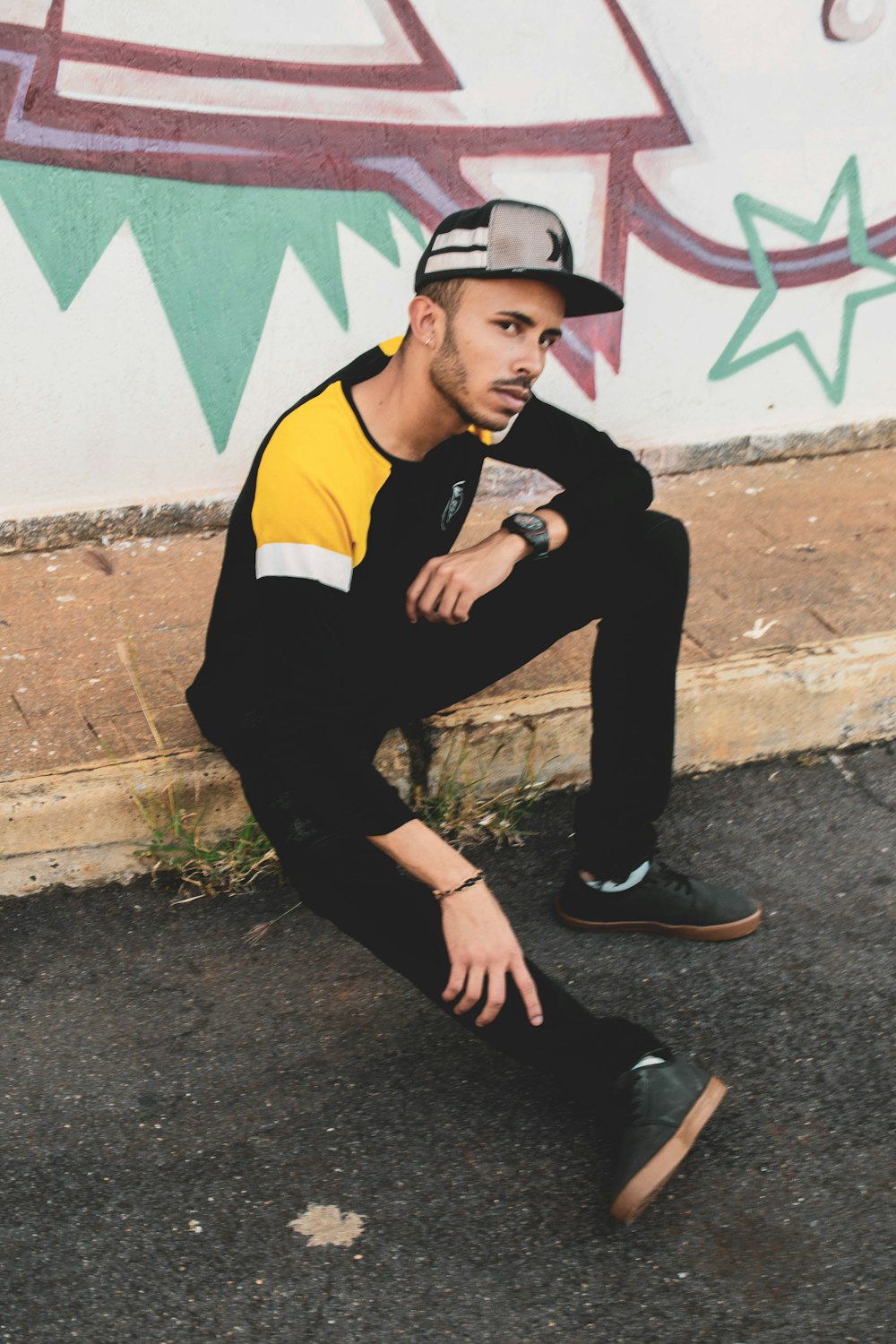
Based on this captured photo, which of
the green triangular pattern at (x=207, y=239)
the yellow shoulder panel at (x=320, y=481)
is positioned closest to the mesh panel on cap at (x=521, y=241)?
the yellow shoulder panel at (x=320, y=481)

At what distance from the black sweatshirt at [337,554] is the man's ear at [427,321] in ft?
0.46

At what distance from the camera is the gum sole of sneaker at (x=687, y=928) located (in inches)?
105

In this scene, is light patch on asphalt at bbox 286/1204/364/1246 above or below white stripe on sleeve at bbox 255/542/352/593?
below

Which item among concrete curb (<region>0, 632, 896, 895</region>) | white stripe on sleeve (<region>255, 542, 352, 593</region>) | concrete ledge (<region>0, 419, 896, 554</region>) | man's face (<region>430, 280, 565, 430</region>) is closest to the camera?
white stripe on sleeve (<region>255, 542, 352, 593</region>)

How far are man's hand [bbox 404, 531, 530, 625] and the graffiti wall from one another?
1.78 meters

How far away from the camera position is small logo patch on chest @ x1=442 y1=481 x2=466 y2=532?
8.42ft

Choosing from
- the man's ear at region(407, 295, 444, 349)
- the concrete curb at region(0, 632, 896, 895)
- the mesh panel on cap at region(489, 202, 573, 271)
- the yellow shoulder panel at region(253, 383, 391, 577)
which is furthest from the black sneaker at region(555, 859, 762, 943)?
the mesh panel on cap at region(489, 202, 573, 271)

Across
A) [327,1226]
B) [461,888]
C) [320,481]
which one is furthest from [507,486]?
[327,1226]

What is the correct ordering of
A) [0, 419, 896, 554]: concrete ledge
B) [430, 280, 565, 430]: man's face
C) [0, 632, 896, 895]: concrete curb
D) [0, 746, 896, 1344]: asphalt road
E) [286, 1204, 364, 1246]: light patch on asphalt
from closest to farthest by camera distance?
[0, 746, 896, 1344]: asphalt road < [286, 1204, 364, 1246]: light patch on asphalt < [430, 280, 565, 430]: man's face < [0, 632, 896, 895]: concrete curb < [0, 419, 896, 554]: concrete ledge

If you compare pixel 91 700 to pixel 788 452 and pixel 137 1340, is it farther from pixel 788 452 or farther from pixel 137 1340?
pixel 788 452

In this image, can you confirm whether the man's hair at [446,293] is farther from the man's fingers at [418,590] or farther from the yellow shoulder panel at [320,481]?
the man's fingers at [418,590]

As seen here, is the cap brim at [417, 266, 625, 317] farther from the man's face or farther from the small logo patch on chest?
the small logo patch on chest

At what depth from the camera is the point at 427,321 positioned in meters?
2.34

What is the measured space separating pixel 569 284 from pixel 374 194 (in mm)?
1899
